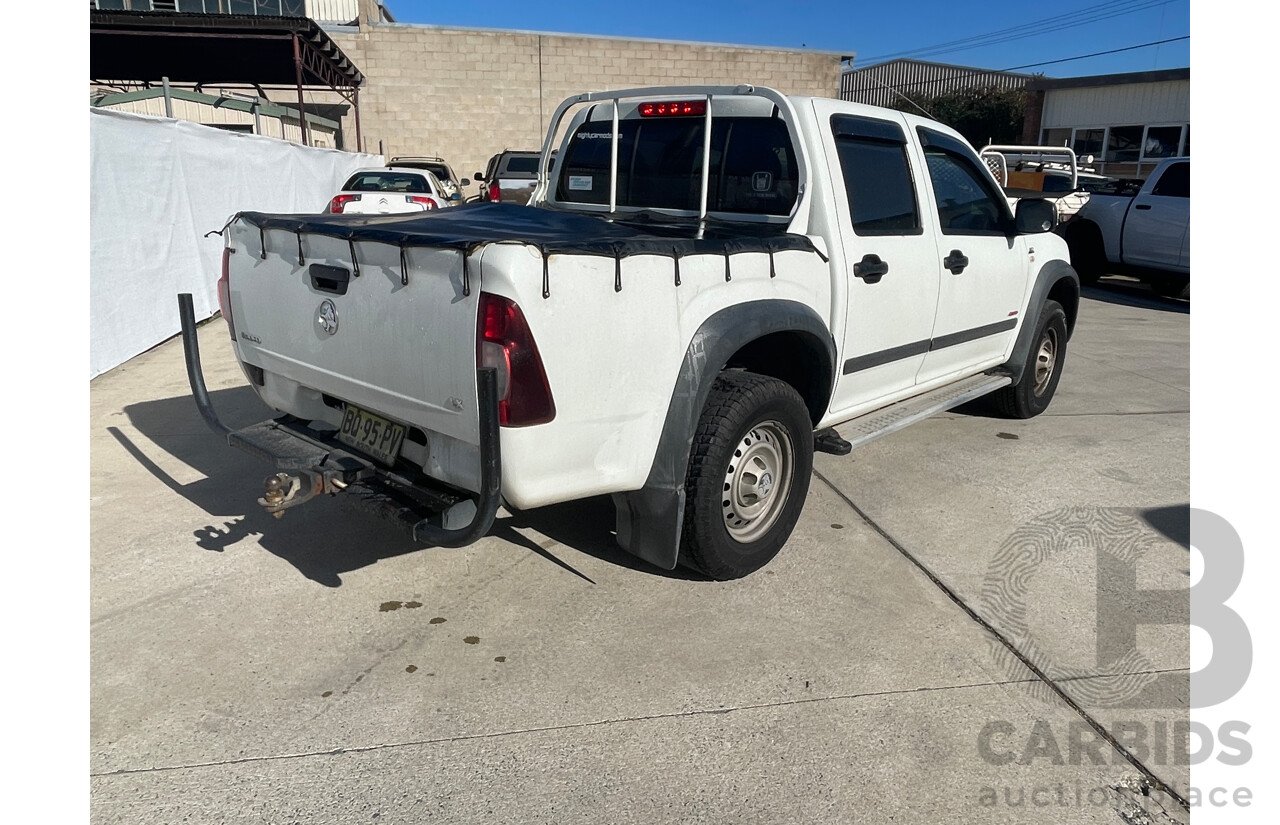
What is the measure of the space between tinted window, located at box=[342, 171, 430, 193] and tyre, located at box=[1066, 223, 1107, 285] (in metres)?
10.5

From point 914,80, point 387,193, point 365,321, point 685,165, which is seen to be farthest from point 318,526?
point 914,80

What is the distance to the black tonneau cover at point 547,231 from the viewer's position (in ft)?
9.14

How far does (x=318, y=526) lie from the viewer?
411 cm

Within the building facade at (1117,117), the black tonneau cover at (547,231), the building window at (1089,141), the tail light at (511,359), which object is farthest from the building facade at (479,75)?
the tail light at (511,359)

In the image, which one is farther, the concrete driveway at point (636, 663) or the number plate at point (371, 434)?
the number plate at point (371, 434)

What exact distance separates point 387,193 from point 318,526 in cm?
913

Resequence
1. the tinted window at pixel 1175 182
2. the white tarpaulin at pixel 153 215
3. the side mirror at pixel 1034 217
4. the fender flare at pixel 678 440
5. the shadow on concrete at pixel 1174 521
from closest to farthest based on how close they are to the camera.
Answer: the fender flare at pixel 678 440
the shadow on concrete at pixel 1174 521
the side mirror at pixel 1034 217
the white tarpaulin at pixel 153 215
the tinted window at pixel 1175 182

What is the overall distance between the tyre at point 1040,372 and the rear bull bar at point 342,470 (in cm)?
429

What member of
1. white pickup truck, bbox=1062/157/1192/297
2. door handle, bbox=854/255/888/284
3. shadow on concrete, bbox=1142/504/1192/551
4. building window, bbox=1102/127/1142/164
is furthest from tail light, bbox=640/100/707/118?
building window, bbox=1102/127/1142/164

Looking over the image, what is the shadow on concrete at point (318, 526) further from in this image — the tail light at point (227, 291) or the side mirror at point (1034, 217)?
the side mirror at point (1034, 217)

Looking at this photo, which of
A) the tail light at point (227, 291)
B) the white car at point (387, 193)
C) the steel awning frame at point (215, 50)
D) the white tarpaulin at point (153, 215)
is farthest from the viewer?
the steel awning frame at point (215, 50)

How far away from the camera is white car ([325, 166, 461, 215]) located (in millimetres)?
11781

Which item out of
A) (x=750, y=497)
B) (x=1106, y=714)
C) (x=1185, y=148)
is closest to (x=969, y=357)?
(x=750, y=497)

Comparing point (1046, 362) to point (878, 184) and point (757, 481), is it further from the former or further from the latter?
point (757, 481)
